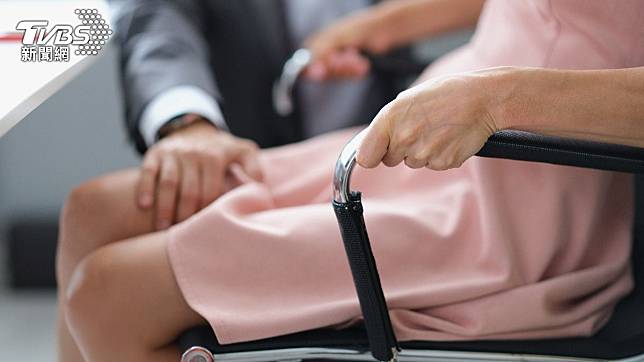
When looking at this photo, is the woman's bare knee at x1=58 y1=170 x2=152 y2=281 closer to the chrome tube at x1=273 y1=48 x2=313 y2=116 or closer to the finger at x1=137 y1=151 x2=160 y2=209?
the finger at x1=137 y1=151 x2=160 y2=209

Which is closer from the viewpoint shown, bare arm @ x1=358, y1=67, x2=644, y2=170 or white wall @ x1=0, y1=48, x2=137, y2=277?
bare arm @ x1=358, y1=67, x2=644, y2=170

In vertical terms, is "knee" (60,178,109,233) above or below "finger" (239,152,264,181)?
above

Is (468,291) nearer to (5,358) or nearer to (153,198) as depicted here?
(153,198)

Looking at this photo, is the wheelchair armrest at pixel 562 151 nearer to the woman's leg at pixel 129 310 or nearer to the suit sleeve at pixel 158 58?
the woman's leg at pixel 129 310

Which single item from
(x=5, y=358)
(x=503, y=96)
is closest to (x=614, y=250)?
(x=503, y=96)

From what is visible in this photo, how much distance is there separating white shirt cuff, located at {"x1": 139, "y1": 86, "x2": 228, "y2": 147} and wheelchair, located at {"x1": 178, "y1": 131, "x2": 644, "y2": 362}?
41 centimetres

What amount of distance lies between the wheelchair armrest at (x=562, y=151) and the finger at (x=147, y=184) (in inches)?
19.7

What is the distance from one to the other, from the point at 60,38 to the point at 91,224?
28cm

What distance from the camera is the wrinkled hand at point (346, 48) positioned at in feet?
5.76

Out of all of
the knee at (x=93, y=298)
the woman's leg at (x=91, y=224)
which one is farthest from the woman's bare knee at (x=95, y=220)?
the knee at (x=93, y=298)

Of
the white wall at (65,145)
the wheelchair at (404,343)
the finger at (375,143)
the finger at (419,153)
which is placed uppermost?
the finger at (375,143)

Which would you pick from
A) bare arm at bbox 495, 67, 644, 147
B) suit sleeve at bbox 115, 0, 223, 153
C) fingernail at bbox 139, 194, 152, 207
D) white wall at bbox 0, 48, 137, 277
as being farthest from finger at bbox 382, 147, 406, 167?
white wall at bbox 0, 48, 137, 277

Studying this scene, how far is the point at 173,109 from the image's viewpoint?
149 cm

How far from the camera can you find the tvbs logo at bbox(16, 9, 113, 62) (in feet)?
3.72
